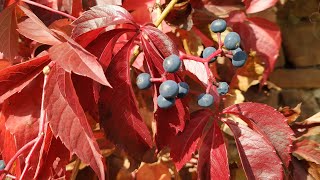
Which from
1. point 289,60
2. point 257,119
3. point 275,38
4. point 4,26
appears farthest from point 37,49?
point 289,60

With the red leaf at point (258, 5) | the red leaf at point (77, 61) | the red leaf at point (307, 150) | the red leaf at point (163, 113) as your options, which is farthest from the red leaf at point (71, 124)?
the red leaf at point (258, 5)

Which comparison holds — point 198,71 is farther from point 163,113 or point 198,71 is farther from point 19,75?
point 19,75

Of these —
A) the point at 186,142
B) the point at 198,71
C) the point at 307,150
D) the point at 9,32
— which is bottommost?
the point at 307,150

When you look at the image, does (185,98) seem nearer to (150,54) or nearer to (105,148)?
(150,54)

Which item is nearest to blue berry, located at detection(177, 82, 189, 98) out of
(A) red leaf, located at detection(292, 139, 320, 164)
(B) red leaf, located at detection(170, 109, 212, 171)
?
(B) red leaf, located at detection(170, 109, 212, 171)

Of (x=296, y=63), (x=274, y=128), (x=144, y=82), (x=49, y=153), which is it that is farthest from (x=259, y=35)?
(x=49, y=153)
